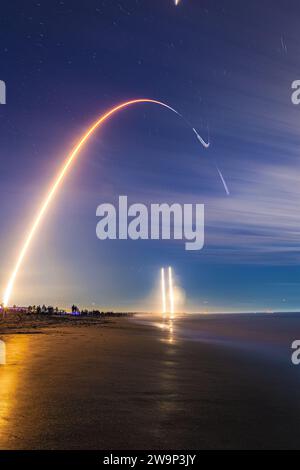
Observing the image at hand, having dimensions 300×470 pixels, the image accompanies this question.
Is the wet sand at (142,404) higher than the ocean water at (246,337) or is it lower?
higher

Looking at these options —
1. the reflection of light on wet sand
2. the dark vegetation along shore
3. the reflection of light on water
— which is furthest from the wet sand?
the dark vegetation along shore

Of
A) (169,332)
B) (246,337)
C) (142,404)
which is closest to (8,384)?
(142,404)

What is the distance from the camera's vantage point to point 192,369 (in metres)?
22.2

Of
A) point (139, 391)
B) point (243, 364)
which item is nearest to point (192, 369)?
point (243, 364)

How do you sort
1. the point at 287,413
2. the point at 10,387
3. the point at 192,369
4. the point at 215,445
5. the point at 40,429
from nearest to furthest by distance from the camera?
the point at 215,445
the point at 40,429
the point at 287,413
the point at 10,387
the point at 192,369

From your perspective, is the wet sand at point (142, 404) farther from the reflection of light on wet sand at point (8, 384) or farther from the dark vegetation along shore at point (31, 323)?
the dark vegetation along shore at point (31, 323)

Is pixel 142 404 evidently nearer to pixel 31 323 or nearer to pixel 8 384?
pixel 8 384

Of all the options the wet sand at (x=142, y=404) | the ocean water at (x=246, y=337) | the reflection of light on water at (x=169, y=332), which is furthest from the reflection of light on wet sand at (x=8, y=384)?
the reflection of light on water at (x=169, y=332)

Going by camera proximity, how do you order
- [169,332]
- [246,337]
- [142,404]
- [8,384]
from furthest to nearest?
[169,332]
[246,337]
[8,384]
[142,404]

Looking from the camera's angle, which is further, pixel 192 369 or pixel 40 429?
pixel 192 369

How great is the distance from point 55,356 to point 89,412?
41.7ft
